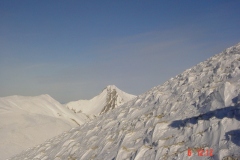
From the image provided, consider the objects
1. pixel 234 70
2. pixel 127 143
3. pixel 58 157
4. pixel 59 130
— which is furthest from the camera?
pixel 59 130

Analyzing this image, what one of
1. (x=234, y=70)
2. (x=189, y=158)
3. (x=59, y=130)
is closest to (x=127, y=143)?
(x=189, y=158)

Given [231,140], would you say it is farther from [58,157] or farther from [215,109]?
[58,157]

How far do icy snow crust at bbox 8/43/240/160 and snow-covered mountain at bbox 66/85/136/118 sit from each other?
104 meters

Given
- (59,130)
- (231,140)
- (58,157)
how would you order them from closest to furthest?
(231,140) → (58,157) → (59,130)

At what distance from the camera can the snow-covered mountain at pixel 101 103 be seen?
118656mm

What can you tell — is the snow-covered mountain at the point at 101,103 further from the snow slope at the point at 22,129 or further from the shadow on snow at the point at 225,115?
the shadow on snow at the point at 225,115

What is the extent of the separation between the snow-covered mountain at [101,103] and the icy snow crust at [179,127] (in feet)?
341

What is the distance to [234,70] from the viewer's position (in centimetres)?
942

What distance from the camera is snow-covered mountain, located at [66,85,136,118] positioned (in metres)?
119

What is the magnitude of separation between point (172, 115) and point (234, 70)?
2994 mm
